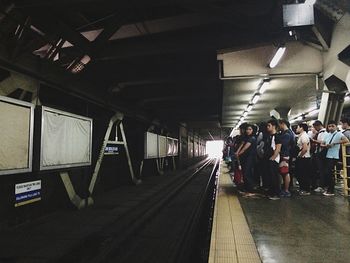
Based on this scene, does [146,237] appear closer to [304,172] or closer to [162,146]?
[304,172]

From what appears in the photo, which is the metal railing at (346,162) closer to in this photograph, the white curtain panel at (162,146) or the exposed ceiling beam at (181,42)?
the exposed ceiling beam at (181,42)

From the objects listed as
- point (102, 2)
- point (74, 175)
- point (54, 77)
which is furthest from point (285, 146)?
point (74, 175)

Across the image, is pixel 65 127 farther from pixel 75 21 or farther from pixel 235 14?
pixel 235 14

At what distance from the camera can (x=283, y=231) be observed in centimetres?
384

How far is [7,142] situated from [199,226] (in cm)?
476

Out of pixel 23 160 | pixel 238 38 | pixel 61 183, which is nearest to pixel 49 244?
pixel 23 160

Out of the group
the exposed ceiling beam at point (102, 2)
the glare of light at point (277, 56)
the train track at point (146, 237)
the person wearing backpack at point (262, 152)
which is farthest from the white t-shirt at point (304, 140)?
the exposed ceiling beam at point (102, 2)

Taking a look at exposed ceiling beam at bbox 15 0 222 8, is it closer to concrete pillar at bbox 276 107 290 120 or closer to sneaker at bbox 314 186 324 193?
sneaker at bbox 314 186 324 193

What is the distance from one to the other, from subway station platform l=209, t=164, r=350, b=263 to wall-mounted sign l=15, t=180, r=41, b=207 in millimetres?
3611

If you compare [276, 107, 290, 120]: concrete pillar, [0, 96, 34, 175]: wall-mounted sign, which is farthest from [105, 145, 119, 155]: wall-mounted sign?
[276, 107, 290, 120]: concrete pillar

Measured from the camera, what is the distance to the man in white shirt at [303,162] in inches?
255

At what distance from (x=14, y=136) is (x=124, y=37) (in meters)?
3.54

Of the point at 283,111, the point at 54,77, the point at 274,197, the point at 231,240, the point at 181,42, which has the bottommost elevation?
the point at 231,240

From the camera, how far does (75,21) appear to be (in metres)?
6.00
